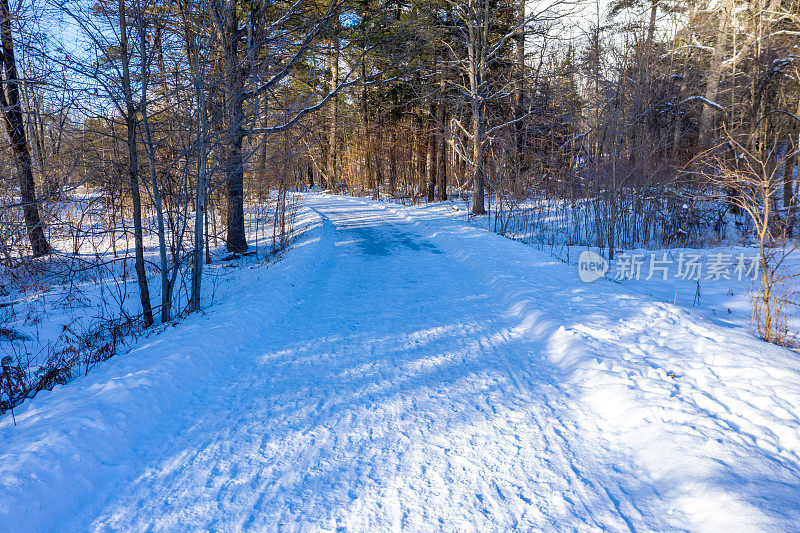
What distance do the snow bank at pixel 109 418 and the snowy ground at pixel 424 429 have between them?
1 centimetres

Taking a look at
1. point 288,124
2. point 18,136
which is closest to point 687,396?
point 288,124

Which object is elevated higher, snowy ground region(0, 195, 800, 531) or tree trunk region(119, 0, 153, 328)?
tree trunk region(119, 0, 153, 328)

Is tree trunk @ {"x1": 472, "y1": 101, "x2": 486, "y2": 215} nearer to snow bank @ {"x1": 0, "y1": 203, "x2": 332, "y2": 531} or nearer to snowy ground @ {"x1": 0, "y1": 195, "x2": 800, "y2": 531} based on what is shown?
snowy ground @ {"x1": 0, "y1": 195, "x2": 800, "y2": 531}

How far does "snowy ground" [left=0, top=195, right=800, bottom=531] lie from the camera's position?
245cm

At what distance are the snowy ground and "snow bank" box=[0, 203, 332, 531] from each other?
0.01 m

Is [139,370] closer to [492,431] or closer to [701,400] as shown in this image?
[492,431]

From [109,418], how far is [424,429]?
2397mm

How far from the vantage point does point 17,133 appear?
1016cm

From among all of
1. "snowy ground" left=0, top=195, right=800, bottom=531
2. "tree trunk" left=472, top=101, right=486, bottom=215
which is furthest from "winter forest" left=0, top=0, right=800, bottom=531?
"tree trunk" left=472, top=101, right=486, bottom=215

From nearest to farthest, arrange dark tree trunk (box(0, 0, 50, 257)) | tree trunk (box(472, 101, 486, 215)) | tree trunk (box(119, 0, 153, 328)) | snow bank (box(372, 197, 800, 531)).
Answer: snow bank (box(372, 197, 800, 531)), tree trunk (box(119, 0, 153, 328)), dark tree trunk (box(0, 0, 50, 257)), tree trunk (box(472, 101, 486, 215))

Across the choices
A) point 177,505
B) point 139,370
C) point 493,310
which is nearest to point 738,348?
point 493,310

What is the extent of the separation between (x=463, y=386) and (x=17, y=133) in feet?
40.5

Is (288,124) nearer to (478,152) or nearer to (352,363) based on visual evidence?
(352,363)

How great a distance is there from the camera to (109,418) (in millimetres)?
3230
